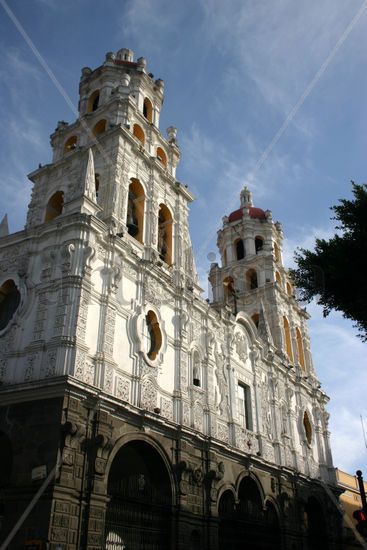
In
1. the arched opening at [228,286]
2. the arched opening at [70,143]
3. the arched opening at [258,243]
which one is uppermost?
the arched opening at [258,243]

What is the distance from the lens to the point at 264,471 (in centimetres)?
2106

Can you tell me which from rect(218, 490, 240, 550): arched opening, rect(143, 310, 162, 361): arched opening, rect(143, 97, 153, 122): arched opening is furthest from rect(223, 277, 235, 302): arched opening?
rect(218, 490, 240, 550): arched opening

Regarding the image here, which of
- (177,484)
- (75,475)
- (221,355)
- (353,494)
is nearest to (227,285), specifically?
(221,355)

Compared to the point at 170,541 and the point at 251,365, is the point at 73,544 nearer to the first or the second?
the point at 170,541

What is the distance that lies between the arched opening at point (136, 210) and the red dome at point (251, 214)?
14259mm

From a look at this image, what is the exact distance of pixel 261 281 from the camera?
30422mm

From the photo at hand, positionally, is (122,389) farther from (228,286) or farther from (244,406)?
(228,286)

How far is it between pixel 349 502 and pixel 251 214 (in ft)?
59.0

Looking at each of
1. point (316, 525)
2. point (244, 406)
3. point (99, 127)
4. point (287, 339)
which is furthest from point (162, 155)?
point (316, 525)

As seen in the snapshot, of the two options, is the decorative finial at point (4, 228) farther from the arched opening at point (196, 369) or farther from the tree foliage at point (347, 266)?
the tree foliage at point (347, 266)

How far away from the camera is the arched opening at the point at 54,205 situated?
2070cm

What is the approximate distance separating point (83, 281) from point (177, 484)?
6.46 m

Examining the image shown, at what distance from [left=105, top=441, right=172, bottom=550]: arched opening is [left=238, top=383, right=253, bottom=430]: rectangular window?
6235 mm

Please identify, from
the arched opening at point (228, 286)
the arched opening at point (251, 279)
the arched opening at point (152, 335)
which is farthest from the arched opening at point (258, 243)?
the arched opening at point (152, 335)
